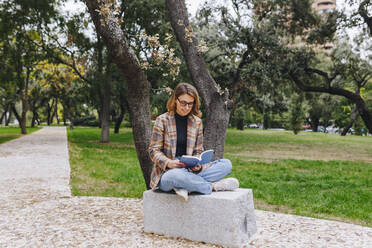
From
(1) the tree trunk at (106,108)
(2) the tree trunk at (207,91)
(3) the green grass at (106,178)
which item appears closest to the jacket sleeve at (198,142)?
(2) the tree trunk at (207,91)

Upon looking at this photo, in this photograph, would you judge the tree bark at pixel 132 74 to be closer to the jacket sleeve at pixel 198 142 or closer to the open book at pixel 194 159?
the jacket sleeve at pixel 198 142

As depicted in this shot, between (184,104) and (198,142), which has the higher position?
(184,104)

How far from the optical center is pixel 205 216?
3416 mm

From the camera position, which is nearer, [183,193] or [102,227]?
[183,193]

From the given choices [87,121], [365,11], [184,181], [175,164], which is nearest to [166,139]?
[175,164]

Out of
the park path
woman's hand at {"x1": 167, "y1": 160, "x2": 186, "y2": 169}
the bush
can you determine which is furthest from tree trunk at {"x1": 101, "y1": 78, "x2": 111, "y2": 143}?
the bush

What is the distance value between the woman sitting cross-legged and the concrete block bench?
0.45 ft

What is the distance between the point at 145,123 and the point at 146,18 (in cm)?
1154

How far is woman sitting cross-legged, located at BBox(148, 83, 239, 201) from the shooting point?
11.3 ft

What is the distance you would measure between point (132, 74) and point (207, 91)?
47.5 inches

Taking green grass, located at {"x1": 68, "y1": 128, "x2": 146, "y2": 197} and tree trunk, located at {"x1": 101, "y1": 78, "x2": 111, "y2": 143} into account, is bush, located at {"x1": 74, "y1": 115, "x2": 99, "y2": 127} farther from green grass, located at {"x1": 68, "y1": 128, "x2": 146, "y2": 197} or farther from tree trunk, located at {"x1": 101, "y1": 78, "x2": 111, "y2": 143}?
green grass, located at {"x1": 68, "y1": 128, "x2": 146, "y2": 197}

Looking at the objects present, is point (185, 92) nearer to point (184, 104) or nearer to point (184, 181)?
point (184, 104)

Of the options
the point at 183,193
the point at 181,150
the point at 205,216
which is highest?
the point at 181,150

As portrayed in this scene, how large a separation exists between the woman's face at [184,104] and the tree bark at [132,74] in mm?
1148
